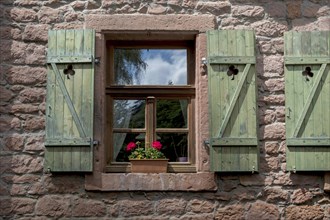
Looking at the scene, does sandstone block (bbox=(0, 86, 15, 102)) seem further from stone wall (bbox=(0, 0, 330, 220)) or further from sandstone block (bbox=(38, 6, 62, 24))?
sandstone block (bbox=(38, 6, 62, 24))

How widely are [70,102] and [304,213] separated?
231 cm

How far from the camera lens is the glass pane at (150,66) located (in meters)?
5.11

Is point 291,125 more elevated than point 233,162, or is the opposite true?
point 291,125

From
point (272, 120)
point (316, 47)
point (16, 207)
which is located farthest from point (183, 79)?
point (16, 207)

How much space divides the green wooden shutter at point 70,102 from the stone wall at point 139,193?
11 cm

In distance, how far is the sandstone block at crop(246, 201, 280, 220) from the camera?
4680mm

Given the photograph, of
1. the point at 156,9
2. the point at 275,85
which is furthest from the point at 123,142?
the point at 275,85

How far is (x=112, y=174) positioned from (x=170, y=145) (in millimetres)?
645

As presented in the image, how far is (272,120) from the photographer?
4.81m

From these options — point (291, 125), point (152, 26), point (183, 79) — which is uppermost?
point (152, 26)

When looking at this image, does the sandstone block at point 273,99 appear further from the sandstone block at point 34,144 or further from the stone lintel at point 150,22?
the sandstone block at point 34,144

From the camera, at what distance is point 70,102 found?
4.72 meters

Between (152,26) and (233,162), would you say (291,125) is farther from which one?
(152,26)

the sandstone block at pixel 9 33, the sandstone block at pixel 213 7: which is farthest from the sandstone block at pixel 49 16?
the sandstone block at pixel 213 7
